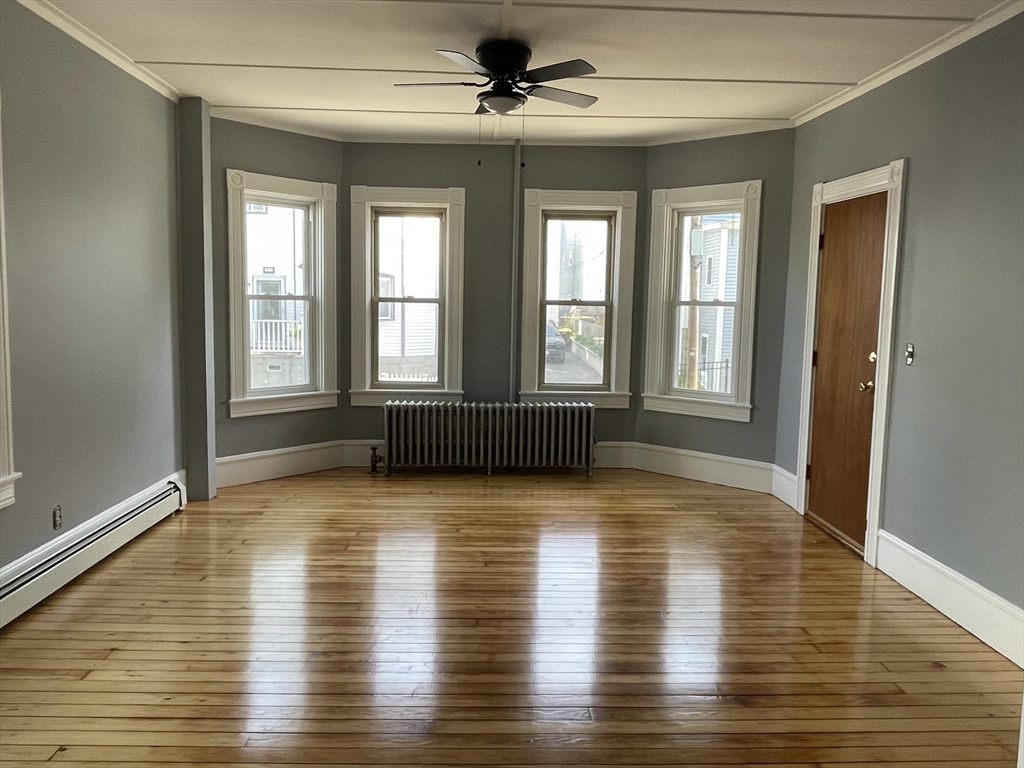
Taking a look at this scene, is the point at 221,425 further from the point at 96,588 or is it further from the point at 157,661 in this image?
the point at 157,661

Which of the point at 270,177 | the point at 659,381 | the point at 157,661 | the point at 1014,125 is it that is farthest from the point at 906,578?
the point at 270,177

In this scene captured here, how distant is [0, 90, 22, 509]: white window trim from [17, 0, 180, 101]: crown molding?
766mm

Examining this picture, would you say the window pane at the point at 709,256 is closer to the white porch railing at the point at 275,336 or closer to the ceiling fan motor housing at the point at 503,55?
the ceiling fan motor housing at the point at 503,55

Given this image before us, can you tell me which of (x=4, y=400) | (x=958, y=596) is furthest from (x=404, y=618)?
(x=958, y=596)

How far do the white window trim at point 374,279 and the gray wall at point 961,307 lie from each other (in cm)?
333

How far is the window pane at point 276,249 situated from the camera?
19.5 ft

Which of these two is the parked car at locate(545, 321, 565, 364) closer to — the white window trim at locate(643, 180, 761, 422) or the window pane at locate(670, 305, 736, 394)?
the white window trim at locate(643, 180, 761, 422)

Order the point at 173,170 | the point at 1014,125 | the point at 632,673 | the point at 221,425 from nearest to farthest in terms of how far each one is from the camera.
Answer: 1. the point at 632,673
2. the point at 1014,125
3. the point at 173,170
4. the point at 221,425

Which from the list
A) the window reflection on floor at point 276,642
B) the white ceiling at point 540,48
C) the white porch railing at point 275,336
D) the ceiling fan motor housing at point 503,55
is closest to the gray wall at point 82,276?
the white ceiling at point 540,48

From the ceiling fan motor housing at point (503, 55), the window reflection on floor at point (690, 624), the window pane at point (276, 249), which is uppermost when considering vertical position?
the ceiling fan motor housing at point (503, 55)

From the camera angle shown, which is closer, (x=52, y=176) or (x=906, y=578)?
(x=52, y=176)

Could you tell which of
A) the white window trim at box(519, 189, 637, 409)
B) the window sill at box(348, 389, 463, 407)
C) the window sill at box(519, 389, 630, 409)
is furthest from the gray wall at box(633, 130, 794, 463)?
the window sill at box(348, 389, 463, 407)

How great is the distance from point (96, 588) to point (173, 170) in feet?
9.28

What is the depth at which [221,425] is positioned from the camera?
228 inches
